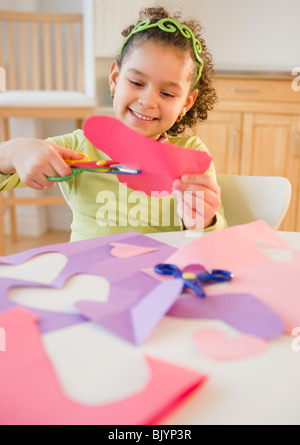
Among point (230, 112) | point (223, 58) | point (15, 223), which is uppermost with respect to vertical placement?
point (223, 58)

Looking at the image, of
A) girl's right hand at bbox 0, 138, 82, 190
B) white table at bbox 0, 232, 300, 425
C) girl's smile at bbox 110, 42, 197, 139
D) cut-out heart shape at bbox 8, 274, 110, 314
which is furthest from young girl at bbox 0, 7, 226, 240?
white table at bbox 0, 232, 300, 425

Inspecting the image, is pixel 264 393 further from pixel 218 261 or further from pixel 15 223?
pixel 15 223

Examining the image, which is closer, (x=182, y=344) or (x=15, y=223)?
(x=182, y=344)

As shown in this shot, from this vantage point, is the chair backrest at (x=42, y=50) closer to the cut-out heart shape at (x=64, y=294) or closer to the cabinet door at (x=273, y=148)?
the cabinet door at (x=273, y=148)

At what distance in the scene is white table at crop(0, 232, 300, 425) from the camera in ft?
1.06

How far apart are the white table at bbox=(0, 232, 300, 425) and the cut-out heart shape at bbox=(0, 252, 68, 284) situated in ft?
0.46

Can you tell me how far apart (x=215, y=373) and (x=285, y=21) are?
96.1 inches

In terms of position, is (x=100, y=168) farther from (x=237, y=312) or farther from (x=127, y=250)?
(x=237, y=312)

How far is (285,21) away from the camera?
2.42 meters

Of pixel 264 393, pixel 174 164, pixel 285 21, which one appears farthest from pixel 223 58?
pixel 264 393

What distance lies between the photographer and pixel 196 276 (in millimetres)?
544

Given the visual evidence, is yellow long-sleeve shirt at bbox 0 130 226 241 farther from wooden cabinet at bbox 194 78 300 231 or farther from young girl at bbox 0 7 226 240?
wooden cabinet at bbox 194 78 300 231
